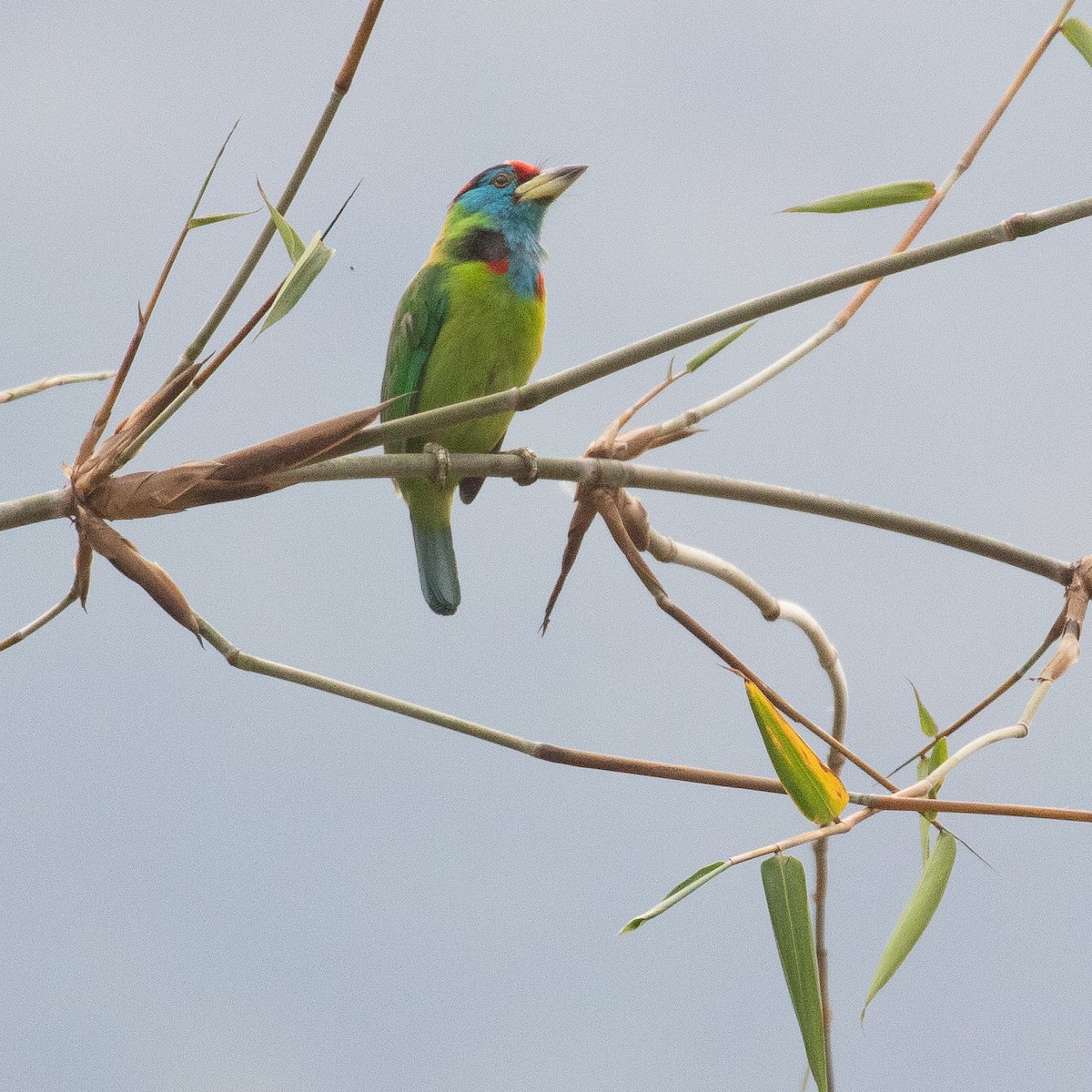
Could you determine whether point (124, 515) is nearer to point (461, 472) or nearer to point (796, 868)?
point (461, 472)

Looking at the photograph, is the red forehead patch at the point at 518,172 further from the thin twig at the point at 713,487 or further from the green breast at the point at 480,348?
the thin twig at the point at 713,487

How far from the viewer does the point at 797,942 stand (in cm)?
127

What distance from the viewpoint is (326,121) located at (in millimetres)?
1272

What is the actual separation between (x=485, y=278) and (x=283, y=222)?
146 centimetres

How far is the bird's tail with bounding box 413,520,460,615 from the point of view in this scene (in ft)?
9.34

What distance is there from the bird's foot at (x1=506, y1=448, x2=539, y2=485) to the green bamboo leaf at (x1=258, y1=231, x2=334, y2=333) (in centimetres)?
34

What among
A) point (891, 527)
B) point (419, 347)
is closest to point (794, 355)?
point (891, 527)

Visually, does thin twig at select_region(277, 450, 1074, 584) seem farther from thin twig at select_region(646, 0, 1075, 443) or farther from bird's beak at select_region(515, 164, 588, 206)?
bird's beak at select_region(515, 164, 588, 206)

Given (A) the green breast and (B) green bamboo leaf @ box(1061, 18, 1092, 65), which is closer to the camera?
(B) green bamboo leaf @ box(1061, 18, 1092, 65)

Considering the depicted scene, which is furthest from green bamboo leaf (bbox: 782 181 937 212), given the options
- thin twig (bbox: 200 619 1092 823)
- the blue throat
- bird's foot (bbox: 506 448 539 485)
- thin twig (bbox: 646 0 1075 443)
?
the blue throat

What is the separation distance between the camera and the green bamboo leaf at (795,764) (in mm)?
1211

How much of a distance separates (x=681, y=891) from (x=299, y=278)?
30.9 inches

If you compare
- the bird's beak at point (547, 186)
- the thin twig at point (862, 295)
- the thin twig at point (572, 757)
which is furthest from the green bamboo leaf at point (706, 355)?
the bird's beak at point (547, 186)

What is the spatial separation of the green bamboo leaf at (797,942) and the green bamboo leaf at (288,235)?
0.81 m
